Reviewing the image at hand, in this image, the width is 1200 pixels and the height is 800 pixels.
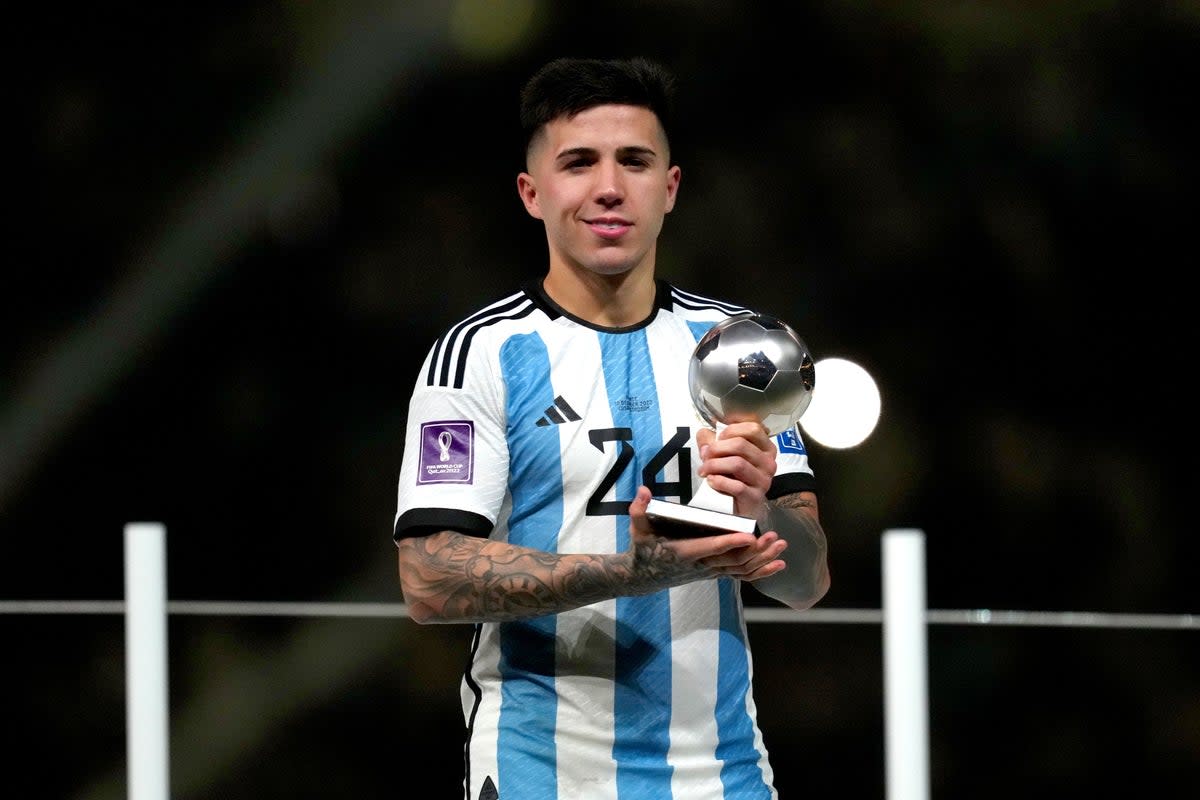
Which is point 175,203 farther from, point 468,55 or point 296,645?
point 296,645

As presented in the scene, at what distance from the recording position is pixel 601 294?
64.9 inches

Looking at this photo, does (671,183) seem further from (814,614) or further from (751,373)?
(814,614)

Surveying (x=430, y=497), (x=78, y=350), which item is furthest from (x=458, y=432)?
(x=78, y=350)

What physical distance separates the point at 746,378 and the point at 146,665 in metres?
0.71

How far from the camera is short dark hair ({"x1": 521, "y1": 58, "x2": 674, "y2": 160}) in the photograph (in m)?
1.63

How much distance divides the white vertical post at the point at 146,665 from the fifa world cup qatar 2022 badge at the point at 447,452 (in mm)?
287

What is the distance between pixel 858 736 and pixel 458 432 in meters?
2.26

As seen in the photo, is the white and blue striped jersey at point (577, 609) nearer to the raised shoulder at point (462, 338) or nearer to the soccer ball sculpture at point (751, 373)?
the raised shoulder at point (462, 338)

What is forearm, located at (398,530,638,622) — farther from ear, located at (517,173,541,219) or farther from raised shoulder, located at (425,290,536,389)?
ear, located at (517,173,541,219)

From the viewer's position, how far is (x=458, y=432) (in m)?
1.55

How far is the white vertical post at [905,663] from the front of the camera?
4.14ft

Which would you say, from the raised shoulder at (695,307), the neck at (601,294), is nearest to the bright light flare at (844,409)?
the raised shoulder at (695,307)

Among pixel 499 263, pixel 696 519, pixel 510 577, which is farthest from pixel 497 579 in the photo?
pixel 499 263

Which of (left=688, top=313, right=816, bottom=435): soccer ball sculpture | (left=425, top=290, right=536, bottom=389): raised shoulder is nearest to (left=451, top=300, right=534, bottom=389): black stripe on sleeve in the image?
(left=425, top=290, right=536, bottom=389): raised shoulder
